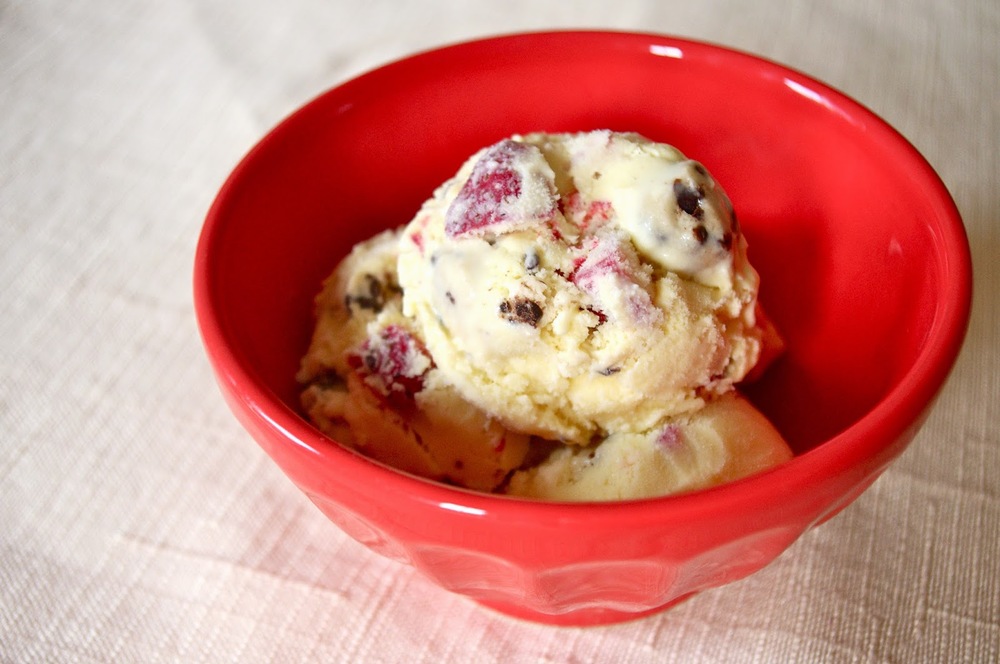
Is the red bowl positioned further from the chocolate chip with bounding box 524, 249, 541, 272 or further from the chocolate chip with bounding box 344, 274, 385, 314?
the chocolate chip with bounding box 524, 249, 541, 272

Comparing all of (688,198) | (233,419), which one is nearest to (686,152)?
(688,198)

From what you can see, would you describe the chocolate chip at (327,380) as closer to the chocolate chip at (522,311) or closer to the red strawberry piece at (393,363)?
the red strawberry piece at (393,363)

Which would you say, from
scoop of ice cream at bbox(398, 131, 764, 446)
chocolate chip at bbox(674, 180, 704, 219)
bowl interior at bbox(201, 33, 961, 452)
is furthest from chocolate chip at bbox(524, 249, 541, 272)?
bowl interior at bbox(201, 33, 961, 452)

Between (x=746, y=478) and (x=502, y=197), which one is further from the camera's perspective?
(x=502, y=197)

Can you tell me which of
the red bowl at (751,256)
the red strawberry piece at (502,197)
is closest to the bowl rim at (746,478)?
the red bowl at (751,256)

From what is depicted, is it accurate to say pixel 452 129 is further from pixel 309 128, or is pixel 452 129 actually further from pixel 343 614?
pixel 343 614

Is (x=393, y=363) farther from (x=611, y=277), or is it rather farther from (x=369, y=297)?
(x=611, y=277)
